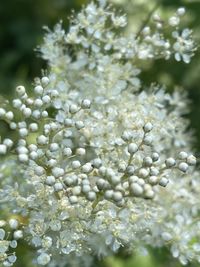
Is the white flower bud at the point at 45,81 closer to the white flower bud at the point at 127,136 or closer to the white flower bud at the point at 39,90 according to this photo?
the white flower bud at the point at 39,90

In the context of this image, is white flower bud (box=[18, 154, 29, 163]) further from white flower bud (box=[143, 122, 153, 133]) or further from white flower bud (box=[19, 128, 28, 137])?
white flower bud (box=[143, 122, 153, 133])

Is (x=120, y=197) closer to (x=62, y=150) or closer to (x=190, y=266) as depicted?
(x=62, y=150)

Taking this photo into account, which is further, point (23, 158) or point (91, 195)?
point (23, 158)

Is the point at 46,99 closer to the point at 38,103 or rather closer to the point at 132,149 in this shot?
the point at 38,103

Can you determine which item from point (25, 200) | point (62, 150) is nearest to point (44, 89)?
point (62, 150)

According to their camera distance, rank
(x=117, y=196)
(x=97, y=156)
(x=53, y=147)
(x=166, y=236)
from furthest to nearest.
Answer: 1. (x=166, y=236)
2. (x=97, y=156)
3. (x=53, y=147)
4. (x=117, y=196)

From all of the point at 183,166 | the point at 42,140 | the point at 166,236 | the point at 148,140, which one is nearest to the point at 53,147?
the point at 42,140

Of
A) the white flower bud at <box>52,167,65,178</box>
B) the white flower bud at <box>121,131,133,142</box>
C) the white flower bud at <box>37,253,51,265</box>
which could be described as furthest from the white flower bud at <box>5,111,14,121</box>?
the white flower bud at <box>37,253,51,265</box>

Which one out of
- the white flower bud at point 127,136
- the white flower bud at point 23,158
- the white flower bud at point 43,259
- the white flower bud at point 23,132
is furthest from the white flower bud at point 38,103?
the white flower bud at point 43,259
